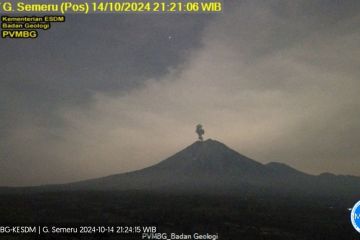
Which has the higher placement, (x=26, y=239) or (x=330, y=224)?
(x=26, y=239)

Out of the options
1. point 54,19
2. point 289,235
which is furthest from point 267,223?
point 54,19

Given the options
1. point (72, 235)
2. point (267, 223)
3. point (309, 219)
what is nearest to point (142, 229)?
point (72, 235)

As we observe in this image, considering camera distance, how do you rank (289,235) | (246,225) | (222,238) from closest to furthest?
(222,238)
(289,235)
(246,225)

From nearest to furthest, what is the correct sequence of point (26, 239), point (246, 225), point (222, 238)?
point (26, 239) → point (222, 238) → point (246, 225)

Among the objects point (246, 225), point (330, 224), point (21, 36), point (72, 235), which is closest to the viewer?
point (21, 36)

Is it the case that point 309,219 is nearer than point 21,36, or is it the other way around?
point 21,36

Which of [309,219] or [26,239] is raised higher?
[26,239]

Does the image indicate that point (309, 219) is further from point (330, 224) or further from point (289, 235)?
point (289, 235)

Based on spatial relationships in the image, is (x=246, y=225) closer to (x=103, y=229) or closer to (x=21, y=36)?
(x=103, y=229)

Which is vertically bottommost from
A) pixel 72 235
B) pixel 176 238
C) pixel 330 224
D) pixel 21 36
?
pixel 330 224
